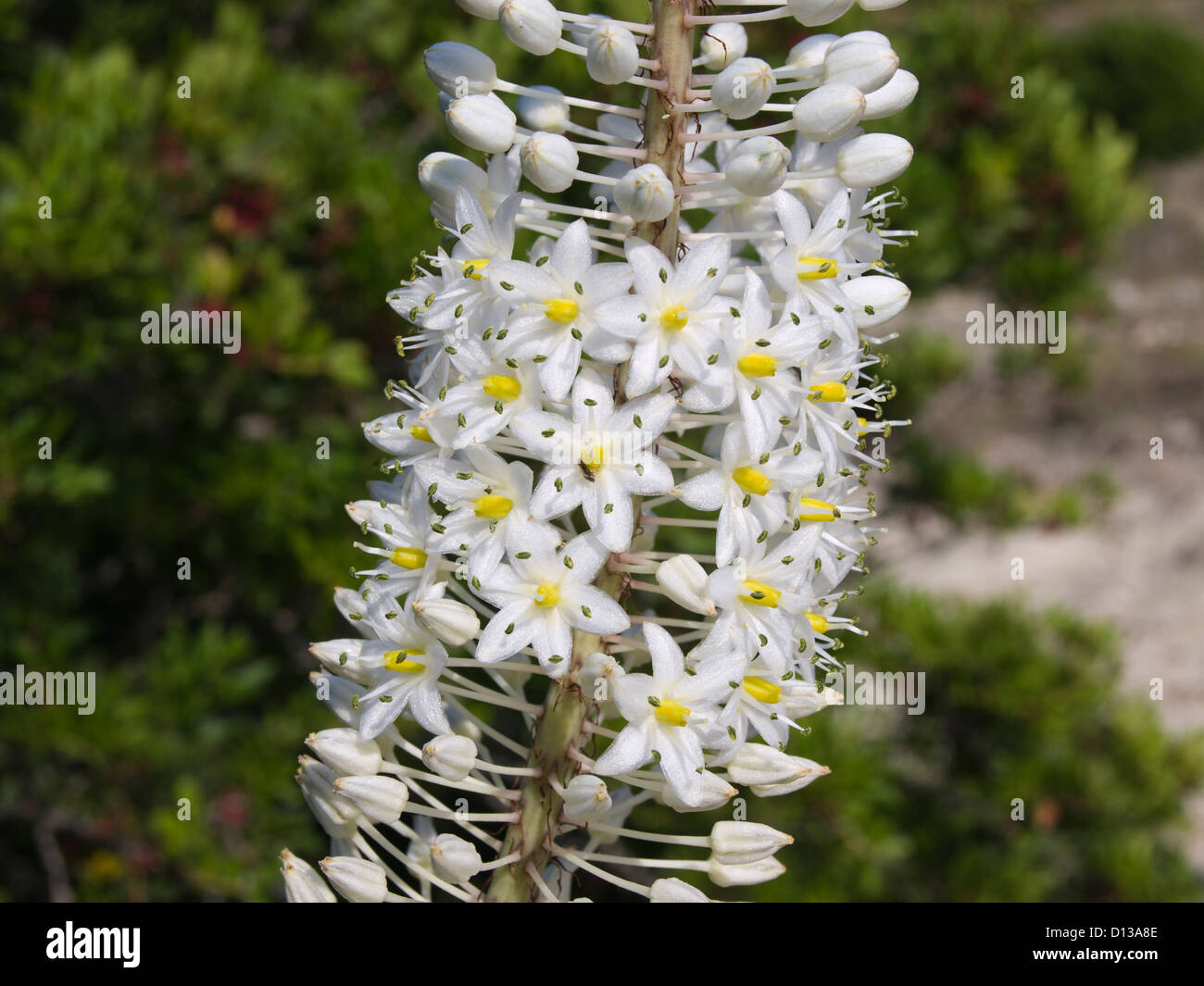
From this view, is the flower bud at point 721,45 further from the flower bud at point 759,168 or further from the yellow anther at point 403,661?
the yellow anther at point 403,661

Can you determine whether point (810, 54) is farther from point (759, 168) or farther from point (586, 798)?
point (586, 798)

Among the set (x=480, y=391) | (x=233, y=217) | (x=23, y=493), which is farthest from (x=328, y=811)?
(x=233, y=217)

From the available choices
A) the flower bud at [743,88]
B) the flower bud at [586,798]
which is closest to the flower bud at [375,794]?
the flower bud at [586,798]

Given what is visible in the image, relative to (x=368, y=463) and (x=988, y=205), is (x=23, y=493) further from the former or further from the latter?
(x=988, y=205)

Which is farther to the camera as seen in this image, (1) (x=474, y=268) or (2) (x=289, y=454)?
(2) (x=289, y=454)

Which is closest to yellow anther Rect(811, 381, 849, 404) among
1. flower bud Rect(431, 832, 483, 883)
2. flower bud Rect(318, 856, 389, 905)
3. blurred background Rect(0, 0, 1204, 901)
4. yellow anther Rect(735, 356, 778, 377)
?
yellow anther Rect(735, 356, 778, 377)

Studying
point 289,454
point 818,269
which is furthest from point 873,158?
point 289,454
